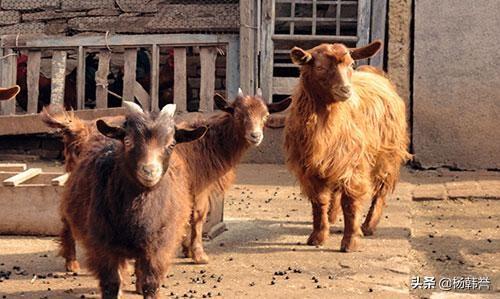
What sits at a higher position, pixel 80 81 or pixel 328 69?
pixel 328 69

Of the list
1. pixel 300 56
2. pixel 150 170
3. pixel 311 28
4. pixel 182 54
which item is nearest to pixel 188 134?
pixel 150 170

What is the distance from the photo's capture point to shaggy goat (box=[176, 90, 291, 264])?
26.2 ft

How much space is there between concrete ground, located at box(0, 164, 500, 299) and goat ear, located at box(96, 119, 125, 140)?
50.2 inches

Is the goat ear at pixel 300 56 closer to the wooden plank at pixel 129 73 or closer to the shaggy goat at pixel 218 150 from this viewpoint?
the shaggy goat at pixel 218 150

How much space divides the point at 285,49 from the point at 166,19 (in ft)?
5.67

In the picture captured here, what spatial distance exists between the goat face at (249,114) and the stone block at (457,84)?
4.63m

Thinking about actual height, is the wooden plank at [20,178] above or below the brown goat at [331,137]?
below

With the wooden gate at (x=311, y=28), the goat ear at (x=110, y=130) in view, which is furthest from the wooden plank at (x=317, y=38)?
the goat ear at (x=110, y=130)

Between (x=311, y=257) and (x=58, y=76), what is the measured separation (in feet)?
19.8

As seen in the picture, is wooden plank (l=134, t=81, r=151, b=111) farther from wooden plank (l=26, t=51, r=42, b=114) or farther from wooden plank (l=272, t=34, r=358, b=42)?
wooden plank (l=272, t=34, r=358, b=42)

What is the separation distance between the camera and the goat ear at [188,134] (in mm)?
6398

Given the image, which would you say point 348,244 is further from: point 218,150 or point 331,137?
point 218,150

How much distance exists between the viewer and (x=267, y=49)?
513 inches

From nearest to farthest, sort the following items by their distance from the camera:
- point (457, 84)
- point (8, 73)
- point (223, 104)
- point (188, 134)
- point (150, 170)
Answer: point (150, 170) < point (188, 134) < point (223, 104) < point (457, 84) < point (8, 73)
